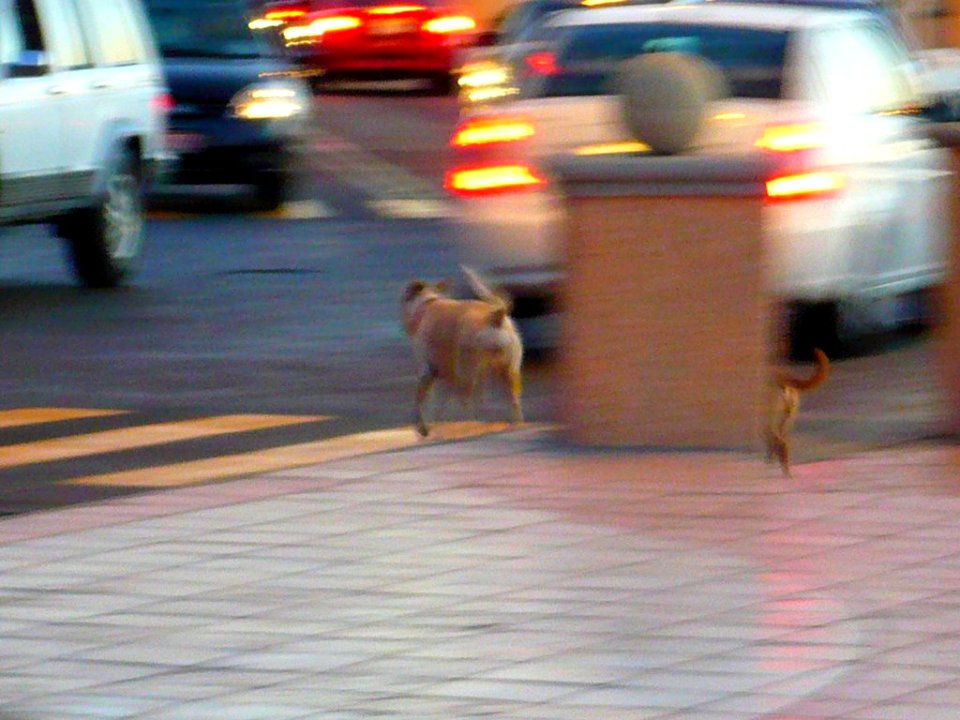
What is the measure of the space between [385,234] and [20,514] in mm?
10464

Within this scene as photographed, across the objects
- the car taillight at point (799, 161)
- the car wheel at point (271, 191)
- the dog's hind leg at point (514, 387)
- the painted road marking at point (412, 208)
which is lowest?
the painted road marking at point (412, 208)

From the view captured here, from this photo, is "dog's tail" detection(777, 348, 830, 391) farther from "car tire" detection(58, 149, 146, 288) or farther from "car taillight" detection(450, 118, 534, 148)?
"car tire" detection(58, 149, 146, 288)

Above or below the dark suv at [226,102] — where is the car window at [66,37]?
above

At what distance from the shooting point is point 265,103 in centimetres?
1997

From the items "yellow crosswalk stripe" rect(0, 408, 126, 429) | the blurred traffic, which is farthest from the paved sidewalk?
the blurred traffic

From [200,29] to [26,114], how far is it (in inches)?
240

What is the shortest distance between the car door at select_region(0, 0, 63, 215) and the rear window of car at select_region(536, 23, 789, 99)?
3.97 meters

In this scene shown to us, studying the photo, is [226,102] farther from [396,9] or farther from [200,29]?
[396,9]

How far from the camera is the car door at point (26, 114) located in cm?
1422

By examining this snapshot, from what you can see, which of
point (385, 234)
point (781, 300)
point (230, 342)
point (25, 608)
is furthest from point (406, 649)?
point (385, 234)

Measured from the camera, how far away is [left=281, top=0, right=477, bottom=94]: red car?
34344 mm

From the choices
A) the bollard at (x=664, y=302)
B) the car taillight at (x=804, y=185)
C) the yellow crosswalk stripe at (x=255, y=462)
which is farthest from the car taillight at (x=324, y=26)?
the bollard at (x=664, y=302)

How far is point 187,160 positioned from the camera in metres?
20.0

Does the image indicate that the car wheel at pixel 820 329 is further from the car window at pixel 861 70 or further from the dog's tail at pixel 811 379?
the dog's tail at pixel 811 379
